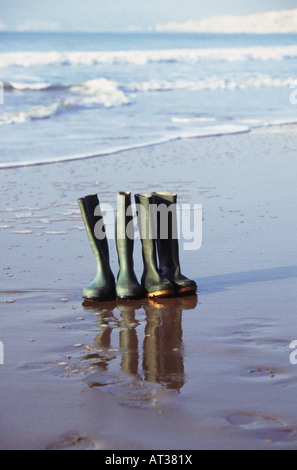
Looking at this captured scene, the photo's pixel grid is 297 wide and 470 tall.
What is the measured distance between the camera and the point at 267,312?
4.60 meters

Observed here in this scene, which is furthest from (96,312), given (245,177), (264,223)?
(245,177)

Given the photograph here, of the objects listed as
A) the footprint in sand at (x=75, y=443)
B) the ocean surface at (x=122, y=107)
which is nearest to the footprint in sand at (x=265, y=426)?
the footprint in sand at (x=75, y=443)

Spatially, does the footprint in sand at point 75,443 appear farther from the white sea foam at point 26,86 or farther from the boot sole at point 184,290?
the white sea foam at point 26,86

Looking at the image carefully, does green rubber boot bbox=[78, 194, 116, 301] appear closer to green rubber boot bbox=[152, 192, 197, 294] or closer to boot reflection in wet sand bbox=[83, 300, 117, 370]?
boot reflection in wet sand bbox=[83, 300, 117, 370]

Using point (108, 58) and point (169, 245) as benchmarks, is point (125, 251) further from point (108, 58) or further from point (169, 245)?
point (108, 58)

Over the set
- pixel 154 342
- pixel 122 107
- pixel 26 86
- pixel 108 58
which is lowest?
pixel 154 342

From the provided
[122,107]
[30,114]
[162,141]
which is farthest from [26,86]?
[162,141]

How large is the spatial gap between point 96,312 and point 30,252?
165 cm

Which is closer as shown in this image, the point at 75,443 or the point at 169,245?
the point at 75,443

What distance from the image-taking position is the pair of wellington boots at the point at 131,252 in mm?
4871

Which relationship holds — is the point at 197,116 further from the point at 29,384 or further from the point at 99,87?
the point at 29,384

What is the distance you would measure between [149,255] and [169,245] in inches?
6.4

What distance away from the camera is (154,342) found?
4137 millimetres

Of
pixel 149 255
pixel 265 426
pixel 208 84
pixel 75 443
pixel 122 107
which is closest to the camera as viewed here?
pixel 75 443
